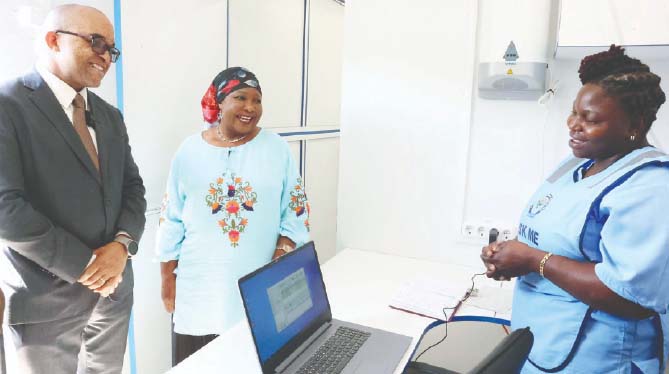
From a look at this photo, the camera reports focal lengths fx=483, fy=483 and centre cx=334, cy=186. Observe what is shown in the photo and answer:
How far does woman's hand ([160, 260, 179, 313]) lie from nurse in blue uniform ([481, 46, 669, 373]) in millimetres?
1243

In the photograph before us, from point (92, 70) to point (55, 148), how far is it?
29 centimetres

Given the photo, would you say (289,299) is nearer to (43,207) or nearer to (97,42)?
(43,207)

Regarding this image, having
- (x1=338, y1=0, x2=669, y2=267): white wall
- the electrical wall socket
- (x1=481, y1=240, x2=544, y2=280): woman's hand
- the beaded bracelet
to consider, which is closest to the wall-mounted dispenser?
(x1=338, y1=0, x2=669, y2=267): white wall

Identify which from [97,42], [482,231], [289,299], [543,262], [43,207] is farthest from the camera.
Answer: [482,231]

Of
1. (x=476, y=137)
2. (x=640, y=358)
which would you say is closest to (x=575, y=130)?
(x=640, y=358)

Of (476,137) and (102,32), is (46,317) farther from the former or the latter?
(476,137)

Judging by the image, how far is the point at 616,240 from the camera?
3.38ft

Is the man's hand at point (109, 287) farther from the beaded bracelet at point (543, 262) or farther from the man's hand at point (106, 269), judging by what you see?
the beaded bracelet at point (543, 262)

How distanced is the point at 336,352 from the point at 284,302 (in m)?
0.20

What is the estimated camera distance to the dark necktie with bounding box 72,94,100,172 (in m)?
1.55

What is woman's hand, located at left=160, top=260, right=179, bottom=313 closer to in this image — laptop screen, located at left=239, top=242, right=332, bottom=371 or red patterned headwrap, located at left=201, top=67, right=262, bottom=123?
red patterned headwrap, located at left=201, top=67, right=262, bottom=123

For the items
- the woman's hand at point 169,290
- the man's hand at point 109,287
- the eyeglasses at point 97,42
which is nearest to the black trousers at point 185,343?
the woman's hand at point 169,290

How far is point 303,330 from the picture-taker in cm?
131

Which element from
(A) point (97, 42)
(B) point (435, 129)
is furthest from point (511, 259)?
(A) point (97, 42)
